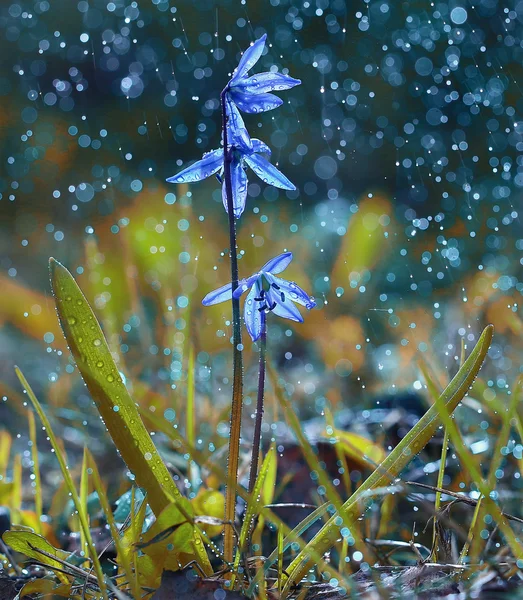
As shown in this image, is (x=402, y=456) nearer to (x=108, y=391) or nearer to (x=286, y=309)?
(x=286, y=309)

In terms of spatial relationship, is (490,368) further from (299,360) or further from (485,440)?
(299,360)

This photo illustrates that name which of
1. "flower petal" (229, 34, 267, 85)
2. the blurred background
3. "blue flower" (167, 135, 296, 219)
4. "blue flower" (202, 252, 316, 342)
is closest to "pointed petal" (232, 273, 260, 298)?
"blue flower" (202, 252, 316, 342)

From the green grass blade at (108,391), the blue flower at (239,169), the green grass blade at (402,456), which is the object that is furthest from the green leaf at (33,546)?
the blue flower at (239,169)

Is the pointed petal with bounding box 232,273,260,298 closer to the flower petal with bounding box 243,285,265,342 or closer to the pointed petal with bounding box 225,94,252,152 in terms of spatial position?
the flower petal with bounding box 243,285,265,342

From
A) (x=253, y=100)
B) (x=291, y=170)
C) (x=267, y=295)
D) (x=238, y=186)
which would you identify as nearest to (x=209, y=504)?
(x=267, y=295)

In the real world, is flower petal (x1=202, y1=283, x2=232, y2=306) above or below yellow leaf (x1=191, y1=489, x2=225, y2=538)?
above

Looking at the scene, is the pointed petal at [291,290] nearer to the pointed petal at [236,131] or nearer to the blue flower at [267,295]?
the blue flower at [267,295]
